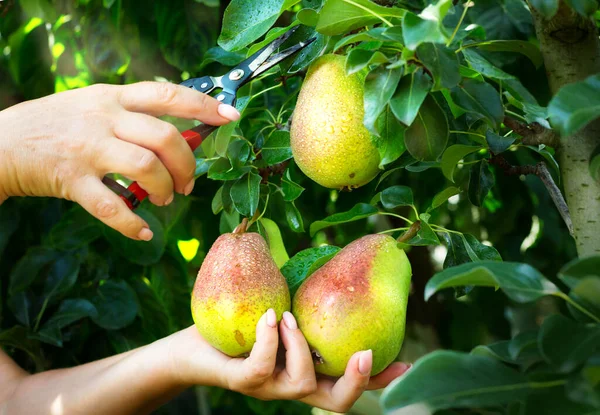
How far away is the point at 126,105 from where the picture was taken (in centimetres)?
72

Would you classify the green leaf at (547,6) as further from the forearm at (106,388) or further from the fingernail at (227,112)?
the forearm at (106,388)

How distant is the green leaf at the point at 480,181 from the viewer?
81cm

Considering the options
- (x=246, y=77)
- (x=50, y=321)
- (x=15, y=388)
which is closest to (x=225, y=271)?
(x=246, y=77)

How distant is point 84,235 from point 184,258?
0.19 metres

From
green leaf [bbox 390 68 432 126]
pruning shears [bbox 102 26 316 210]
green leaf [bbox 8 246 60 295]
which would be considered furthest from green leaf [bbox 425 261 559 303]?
green leaf [bbox 8 246 60 295]

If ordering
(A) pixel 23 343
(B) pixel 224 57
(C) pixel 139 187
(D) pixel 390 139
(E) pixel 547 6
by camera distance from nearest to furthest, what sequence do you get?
1. (E) pixel 547 6
2. (D) pixel 390 139
3. (C) pixel 139 187
4. (B) pixel 224 57
5. (A) pixel 23 343

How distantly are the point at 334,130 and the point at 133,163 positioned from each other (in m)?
0.18

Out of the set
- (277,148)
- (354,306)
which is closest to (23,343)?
(277,148)

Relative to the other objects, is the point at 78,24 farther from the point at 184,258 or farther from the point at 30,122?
the point at 30,122

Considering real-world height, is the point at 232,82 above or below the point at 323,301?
above

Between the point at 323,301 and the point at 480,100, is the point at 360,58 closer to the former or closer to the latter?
the point at 480,100

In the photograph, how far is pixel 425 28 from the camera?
0.54 metres

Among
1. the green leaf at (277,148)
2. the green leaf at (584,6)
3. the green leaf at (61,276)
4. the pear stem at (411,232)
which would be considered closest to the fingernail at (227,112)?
the green leaf at (277,148)

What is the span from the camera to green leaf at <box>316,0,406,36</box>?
2.04 ft
